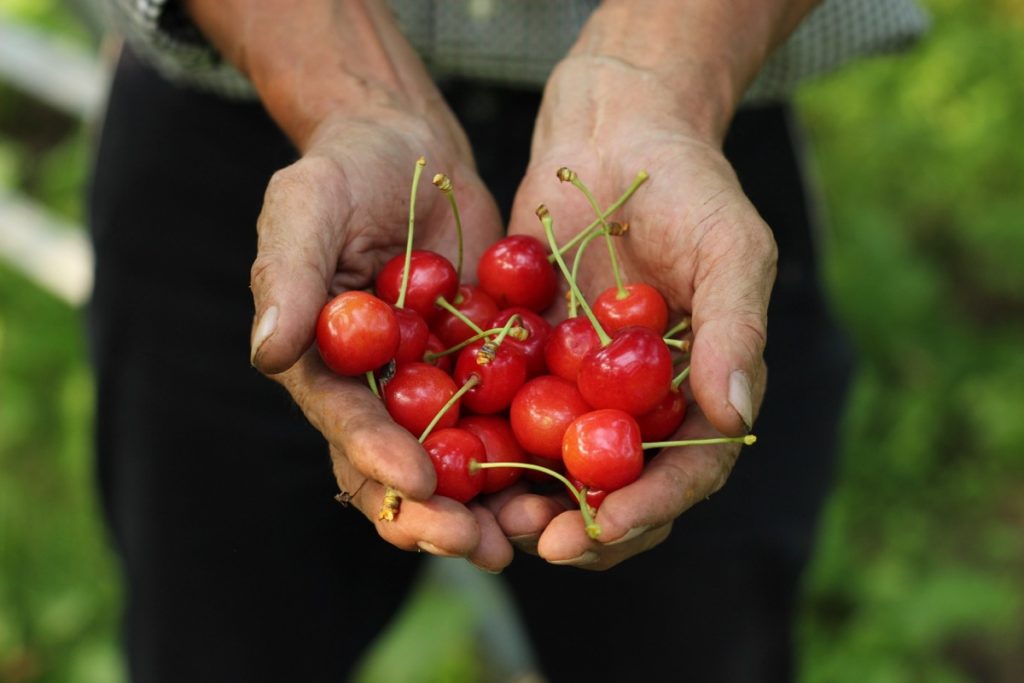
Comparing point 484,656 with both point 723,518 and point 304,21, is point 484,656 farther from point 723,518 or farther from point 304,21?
point 304,21

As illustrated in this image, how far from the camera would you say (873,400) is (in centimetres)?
428

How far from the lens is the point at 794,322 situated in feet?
8.21

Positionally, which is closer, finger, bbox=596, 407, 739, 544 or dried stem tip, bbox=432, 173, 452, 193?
finger, bbox=596, 407, 739, 544

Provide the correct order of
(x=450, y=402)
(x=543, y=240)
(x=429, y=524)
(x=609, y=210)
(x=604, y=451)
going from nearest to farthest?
(x=429, y=524), (x=604, y=451), (x=450, y=402), (x=609, y=210), (x=543, y=240)

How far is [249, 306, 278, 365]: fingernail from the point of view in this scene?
1743 millimetres

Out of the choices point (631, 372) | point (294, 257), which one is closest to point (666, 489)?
point (631, 372)

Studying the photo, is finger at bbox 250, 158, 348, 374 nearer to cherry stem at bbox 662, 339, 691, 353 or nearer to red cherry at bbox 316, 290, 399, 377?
red cherry at bbox 316, 290, 399, 377

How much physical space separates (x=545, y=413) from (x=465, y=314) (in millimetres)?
324

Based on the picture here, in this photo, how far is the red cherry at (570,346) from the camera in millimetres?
2029

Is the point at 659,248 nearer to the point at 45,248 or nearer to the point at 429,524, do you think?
the point at 429,524

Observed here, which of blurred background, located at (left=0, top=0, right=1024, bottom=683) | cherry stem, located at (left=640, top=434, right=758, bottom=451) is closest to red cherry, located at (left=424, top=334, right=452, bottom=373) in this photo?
cherry stem, located at (left=640, top=434, right=758, bottom=451)

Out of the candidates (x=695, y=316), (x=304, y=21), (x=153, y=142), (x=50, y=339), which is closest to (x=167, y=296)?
(x=153, y=142)

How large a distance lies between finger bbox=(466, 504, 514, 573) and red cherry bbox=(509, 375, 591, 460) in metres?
0.20

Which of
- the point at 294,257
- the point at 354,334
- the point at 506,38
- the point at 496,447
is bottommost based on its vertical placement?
the point at 496,447
